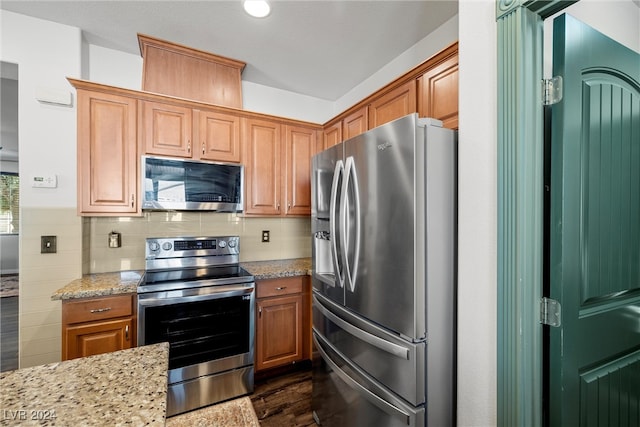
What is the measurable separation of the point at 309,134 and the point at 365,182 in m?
1.64

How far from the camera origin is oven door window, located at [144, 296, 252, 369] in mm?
1963

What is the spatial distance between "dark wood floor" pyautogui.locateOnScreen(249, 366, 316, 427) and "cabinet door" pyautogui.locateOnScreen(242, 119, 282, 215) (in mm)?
1449

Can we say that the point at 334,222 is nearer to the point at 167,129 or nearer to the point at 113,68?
the point at 167,129

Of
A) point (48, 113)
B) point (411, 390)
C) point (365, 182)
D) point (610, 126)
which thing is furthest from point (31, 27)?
point (610, 126)

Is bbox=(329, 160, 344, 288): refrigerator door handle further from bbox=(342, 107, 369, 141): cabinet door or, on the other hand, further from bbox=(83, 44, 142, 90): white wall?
bbox=(83, 44, 142, 90): white wall

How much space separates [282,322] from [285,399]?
55cm

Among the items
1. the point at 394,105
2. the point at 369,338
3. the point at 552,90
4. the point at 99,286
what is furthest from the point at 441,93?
the point at 99,286

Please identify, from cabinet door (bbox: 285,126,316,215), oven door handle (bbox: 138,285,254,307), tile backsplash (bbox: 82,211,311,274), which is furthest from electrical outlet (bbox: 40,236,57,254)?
cabinet door (bbox: 285,126,316,215)

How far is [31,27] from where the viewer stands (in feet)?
6.64

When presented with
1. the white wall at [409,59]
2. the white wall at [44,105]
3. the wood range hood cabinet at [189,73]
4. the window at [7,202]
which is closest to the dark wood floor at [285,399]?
the white wall at [44,105]

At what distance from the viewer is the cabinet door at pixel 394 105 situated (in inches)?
74.7

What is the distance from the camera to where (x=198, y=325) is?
81.5 inches

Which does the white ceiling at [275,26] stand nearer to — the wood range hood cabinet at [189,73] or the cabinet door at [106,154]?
the wood range hood cabinet at [189,73]

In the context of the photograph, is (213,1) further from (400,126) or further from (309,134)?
(400,126)
